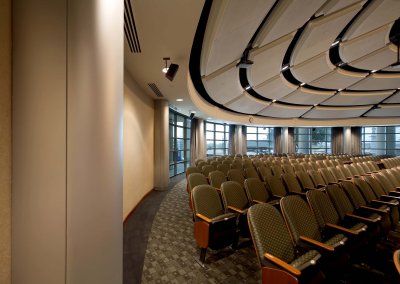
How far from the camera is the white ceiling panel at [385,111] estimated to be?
13166 millimetres

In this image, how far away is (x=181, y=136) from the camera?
35.2ft

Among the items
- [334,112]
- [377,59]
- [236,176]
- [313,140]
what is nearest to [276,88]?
[377,59]

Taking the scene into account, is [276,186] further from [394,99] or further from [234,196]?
[394,99]

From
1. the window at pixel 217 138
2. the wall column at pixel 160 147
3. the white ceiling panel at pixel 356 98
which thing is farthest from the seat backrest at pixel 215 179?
the white ceiling panel at pixel 356 98

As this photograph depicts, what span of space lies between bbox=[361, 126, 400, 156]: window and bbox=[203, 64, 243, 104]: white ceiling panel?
13948 mm

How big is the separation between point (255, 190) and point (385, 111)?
50.3 ft

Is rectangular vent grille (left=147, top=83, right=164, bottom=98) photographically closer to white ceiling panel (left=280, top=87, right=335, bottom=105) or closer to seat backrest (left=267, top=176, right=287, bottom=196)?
seat backrest (left=267, top=176, right=287, bottom=196)

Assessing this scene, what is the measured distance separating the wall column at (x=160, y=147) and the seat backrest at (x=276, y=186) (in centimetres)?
378

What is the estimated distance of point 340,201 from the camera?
297 cm

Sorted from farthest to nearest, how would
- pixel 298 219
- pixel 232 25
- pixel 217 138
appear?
pixel 217 138 → pixel 232 25 → pixel 298 219

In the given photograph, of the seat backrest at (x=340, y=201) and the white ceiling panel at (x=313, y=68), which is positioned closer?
the seat backrest at (x=340, y=201)

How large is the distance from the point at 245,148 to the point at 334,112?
6.52m

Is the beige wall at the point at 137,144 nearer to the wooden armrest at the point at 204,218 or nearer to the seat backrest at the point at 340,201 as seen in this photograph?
the wooden armrest at the point at 204,218

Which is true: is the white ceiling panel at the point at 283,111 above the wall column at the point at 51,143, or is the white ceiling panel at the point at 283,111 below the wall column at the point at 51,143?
above
